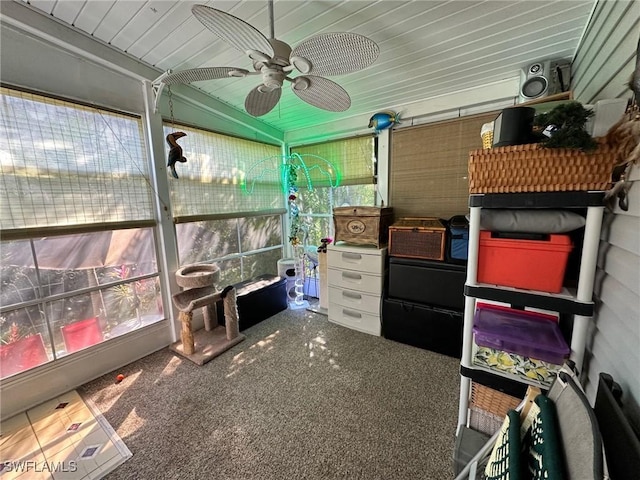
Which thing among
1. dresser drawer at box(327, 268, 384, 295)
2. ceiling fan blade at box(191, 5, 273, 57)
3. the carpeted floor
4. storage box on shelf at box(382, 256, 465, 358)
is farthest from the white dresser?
ceiling fan blade at box(191, 5, 273, 57)

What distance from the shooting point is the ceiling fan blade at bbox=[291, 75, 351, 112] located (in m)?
1.32

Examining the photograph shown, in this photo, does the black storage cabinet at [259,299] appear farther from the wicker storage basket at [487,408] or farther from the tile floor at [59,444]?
the wicker storage basket at [487,408]

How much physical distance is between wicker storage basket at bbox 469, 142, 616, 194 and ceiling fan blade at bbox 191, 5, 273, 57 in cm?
102

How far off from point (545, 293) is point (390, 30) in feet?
5.39

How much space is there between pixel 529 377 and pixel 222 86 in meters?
2.88

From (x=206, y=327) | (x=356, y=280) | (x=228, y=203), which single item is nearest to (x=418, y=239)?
(x=356, y=280)

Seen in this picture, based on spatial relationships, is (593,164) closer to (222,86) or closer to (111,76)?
(222,86)

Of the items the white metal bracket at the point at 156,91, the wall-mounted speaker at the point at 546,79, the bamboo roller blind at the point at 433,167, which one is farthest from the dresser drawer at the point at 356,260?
the white metal bracket at the point at 156,91

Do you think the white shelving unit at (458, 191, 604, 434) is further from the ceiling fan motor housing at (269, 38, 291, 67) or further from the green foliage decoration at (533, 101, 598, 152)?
the ceiling fan motor housing at (269, 38, 291, 67)

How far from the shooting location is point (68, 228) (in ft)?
5.51

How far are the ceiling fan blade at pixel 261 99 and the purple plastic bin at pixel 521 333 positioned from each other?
5.60ft

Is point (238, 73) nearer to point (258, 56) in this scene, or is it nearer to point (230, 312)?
point (258, 56)

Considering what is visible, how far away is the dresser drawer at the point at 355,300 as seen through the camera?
2387 mm

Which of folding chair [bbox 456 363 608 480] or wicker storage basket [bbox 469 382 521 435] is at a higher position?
folding chair [bbox 456 363 608 480]
